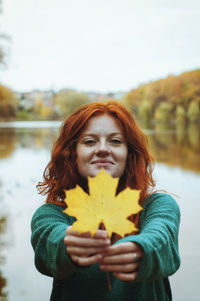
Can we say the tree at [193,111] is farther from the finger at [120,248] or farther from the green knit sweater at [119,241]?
the finger at [120,248]

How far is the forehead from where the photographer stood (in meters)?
1.46

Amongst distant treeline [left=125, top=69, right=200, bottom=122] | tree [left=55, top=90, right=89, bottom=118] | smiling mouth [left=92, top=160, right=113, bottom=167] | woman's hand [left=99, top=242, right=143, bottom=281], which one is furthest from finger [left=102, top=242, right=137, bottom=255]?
tree [left=55, top=90, right=89, bottom=118]

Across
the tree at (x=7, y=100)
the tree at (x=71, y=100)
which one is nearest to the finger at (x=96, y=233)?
the tree at (x=7, y=100)

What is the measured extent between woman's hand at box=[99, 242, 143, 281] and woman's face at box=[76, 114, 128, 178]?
0.45 metres

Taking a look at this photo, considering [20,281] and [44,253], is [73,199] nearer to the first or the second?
[44,253]

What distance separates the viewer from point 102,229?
3.82 ft

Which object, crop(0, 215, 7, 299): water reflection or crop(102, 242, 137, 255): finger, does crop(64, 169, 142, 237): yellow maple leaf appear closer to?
crop(102, 242, 137, 255): finger

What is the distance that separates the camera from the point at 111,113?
151cm

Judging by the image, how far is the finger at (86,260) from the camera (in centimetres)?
101

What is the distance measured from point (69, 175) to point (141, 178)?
1.15 ft

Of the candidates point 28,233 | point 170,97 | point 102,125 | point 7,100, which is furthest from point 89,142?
point 7,100

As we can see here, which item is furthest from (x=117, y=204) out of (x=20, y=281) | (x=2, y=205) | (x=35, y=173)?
(x=35, y=173)

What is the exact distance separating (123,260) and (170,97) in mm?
41452

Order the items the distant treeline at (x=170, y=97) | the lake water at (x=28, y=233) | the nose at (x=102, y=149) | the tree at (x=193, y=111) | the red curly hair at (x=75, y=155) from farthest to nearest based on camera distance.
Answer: the tree at (x=193, y=111)
the distant treeline at (x=170, y=97)
the lake water at (x=28, y=233)
the red curly hair at (x=75, y=155)
the nose at (x=102, y=149)
